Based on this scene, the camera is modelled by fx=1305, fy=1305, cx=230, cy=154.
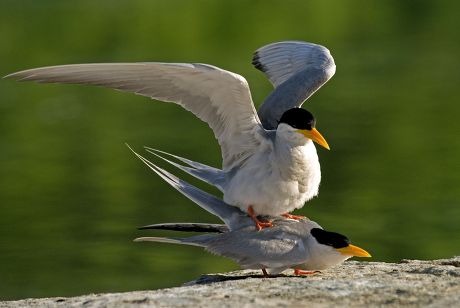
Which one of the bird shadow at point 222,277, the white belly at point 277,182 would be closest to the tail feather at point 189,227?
the white belly at point 277,182

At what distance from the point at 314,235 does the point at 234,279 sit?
1.44 feet

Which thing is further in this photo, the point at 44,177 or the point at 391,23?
the point at 391,23

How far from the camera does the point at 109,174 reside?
12.6 m

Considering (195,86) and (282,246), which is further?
(195,86)

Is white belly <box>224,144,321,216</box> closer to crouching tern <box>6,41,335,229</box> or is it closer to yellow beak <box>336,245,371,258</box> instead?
crouching tern <box>6,41,335,229</box>

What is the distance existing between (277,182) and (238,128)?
14.0 inches

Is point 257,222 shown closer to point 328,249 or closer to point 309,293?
point 328,249

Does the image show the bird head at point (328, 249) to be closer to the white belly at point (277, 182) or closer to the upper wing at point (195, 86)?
the white belly at point (277, 182)

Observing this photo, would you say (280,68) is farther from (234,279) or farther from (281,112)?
(234,279)

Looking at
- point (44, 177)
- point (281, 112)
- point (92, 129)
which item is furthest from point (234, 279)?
point (92, 129)

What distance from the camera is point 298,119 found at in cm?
641

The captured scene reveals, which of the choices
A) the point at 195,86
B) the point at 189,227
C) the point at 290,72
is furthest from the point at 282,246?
the point at 290,72

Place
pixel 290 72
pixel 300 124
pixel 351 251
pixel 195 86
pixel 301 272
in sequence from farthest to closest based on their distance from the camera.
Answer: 1. pixel 290 72
2. pixel 195 86
3. pixel 300 124
4. pixel 301 272
5. pixel 351 251

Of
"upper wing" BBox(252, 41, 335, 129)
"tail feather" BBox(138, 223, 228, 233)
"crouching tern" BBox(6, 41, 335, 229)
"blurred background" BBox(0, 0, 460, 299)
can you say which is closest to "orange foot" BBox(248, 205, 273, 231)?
"crouching tern" BBox(6, 41, 335, 229)
